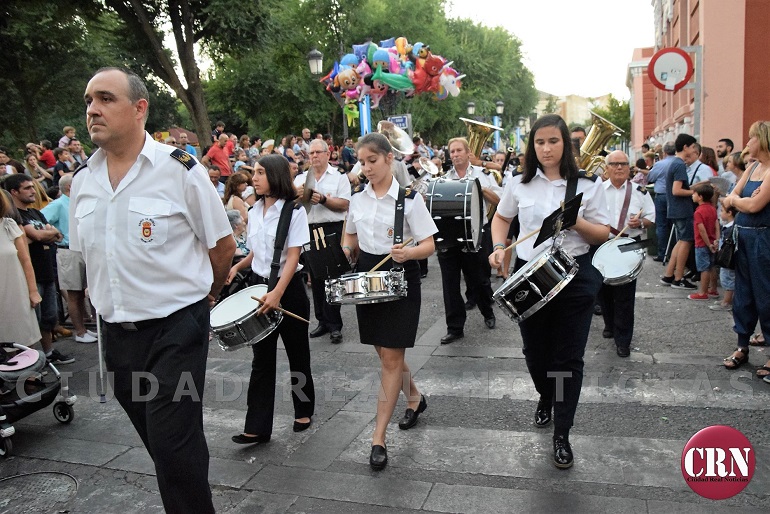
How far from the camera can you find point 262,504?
154 inches

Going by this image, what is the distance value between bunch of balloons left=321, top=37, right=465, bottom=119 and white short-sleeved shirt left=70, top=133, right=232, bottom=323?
16773 mm

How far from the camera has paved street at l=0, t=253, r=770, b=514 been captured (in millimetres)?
3871

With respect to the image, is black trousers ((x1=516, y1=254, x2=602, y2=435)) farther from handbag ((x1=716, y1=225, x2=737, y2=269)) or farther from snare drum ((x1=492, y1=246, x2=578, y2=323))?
handbag ((x1=716, y1=225, x2=737, y2=269))

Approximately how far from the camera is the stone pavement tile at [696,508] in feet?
11.6

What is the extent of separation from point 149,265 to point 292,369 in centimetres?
213

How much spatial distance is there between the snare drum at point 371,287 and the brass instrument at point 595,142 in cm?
460

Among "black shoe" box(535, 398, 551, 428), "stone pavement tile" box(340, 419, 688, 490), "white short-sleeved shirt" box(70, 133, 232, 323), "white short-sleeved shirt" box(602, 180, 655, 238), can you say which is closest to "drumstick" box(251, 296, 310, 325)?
"stone pavement tile" box(340, 419, 688, 490)

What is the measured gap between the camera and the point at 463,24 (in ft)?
159

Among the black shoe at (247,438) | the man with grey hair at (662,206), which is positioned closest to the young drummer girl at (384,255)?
the black shoe at (247,438)

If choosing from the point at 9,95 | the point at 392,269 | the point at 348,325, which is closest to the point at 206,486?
the point at 392,269

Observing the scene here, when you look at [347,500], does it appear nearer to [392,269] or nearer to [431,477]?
[431,477]

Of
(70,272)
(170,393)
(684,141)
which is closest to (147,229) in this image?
(170,393)

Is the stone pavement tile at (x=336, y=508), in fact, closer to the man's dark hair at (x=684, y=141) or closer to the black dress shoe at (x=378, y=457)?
the black dress shoe at (x=378, y=457)

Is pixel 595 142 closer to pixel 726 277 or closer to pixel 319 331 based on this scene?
pixel 726 277
